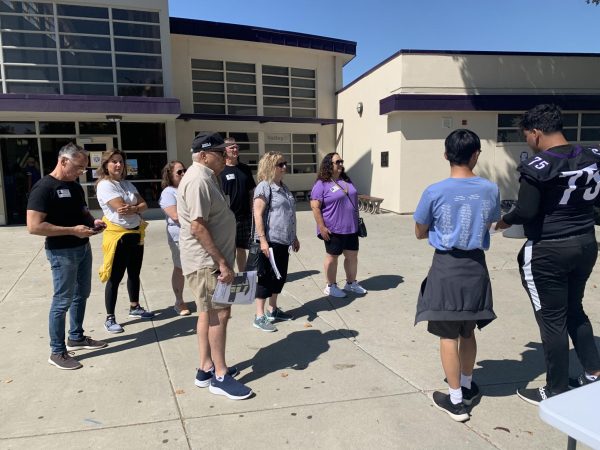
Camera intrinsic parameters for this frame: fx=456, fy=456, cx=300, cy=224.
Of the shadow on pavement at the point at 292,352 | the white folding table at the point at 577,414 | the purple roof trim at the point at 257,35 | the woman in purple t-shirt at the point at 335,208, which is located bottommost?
the shadow on pavement at the point at 292,352

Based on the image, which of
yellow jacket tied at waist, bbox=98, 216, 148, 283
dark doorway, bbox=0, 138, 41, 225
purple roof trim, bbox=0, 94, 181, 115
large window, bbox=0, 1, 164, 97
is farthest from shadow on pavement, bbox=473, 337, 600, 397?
dark doorway, bbox=0, 138, 41, 225

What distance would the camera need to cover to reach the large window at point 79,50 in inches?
450

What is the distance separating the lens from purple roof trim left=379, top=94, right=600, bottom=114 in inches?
489

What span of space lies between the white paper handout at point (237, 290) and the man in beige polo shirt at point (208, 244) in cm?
6

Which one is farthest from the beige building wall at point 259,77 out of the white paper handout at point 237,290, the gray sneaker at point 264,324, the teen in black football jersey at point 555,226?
the teen in black football jersey at point 555,226

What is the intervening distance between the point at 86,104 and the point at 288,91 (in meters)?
8.11

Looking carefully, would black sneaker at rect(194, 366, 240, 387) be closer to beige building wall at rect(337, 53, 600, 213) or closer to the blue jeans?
the blue jeans

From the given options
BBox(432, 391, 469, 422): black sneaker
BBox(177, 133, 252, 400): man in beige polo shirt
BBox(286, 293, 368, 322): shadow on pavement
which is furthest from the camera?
BBox(286, 293, 368, 322): shadow on pavement

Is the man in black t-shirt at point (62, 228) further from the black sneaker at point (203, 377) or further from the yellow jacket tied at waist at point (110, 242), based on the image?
the black sneaker at point (203, 377)

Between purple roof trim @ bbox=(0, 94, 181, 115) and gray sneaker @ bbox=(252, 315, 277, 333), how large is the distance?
8.49 m

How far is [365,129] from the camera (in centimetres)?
1523

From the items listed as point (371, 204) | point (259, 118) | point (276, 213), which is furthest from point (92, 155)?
point (276, 213)

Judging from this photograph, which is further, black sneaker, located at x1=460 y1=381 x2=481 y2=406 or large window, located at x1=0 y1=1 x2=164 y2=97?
large window, located at x1=0 y1=1 x2=164 y2=97

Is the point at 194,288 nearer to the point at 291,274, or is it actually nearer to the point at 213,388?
the point at 213,388
